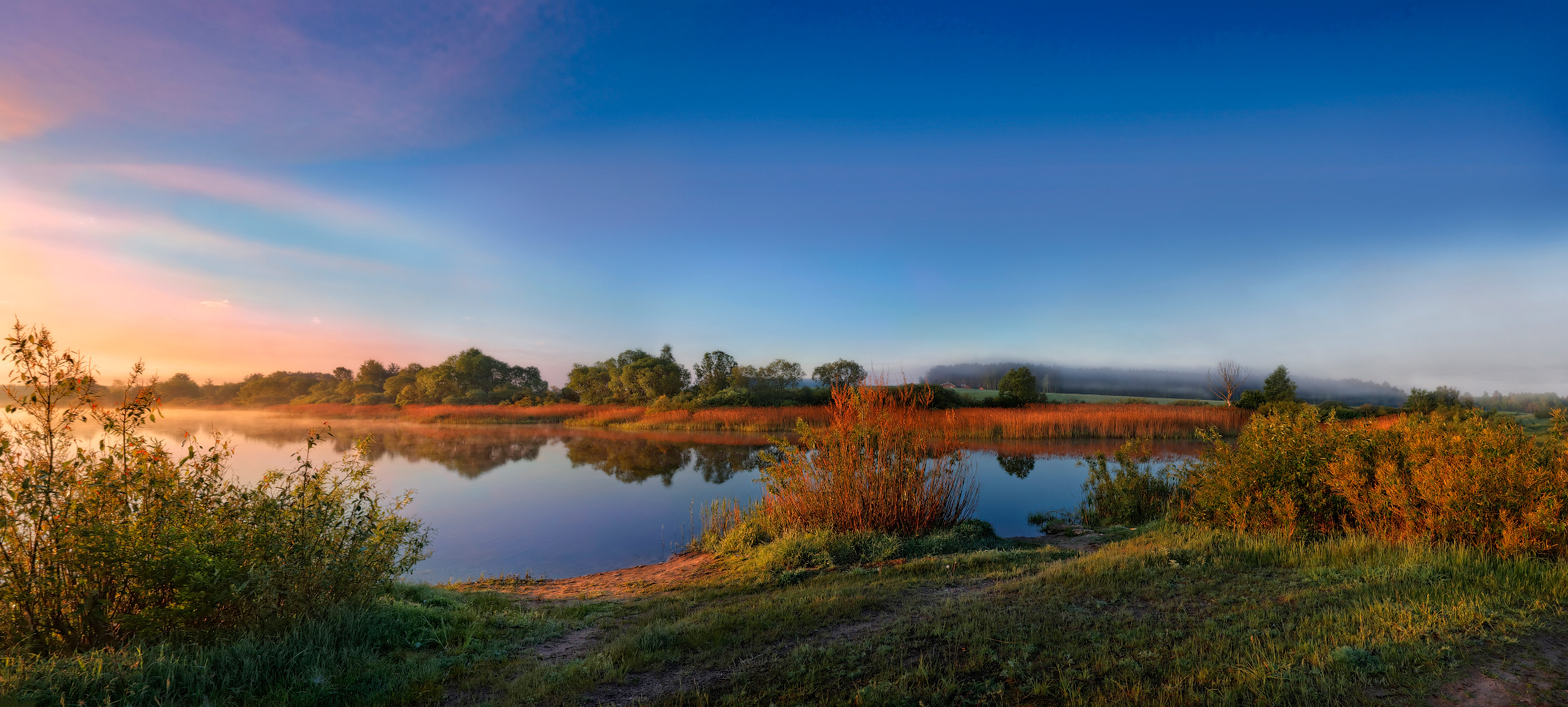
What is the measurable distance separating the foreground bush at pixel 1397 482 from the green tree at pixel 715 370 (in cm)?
5070

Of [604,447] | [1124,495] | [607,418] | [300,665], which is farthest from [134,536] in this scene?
[607,418]

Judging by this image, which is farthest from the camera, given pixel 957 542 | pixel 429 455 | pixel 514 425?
pixel 514 425

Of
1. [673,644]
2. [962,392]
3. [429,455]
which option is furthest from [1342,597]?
[962,392]

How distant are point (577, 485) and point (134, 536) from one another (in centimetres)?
1314

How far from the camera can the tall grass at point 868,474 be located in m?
9.23

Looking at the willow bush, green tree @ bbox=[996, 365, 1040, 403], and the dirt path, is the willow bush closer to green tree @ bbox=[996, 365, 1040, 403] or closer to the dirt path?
the dirt path

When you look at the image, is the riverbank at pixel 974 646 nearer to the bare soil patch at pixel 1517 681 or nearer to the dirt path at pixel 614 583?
the bare soil patch at pixel 1517 681

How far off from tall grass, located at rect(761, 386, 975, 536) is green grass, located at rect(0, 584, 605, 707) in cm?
482

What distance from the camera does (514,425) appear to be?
38.8 metres

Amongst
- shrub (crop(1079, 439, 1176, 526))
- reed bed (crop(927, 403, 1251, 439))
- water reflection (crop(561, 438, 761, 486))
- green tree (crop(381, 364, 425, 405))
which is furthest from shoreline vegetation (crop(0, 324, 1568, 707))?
green tree (crop(381, 364, 425, 405))

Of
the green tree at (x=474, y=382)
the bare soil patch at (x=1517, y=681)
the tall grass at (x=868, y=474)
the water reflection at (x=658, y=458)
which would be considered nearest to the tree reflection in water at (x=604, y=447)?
the water reflection at (x=658, y=458)

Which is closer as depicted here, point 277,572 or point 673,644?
point 277,572

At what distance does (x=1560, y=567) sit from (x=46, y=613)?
465 inches

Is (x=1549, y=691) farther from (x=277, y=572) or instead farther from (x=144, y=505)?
(x=144, y=505)
